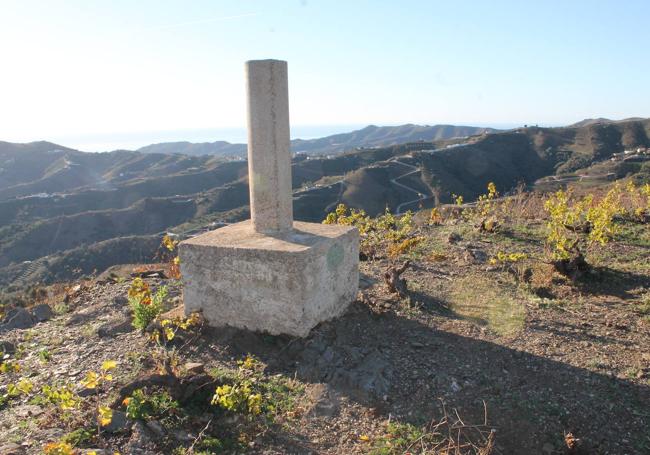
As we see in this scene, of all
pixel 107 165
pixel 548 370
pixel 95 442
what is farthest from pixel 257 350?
pixel 107 165

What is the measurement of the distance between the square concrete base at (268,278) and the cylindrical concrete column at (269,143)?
0.85ft

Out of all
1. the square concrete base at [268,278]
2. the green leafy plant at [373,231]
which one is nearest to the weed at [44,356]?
the square concrete base at [268,278]

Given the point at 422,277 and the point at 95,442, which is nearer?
the point at 95,442

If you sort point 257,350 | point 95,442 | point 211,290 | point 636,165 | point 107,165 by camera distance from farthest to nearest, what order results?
point 107,165 < point 636,165 < point 211,290 < point 257,350 < point 95,442

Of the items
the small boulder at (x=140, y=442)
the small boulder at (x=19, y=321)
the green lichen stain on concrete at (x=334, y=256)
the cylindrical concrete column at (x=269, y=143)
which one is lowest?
the small boulder at (x=19, y=321)

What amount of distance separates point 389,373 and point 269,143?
8.44ft

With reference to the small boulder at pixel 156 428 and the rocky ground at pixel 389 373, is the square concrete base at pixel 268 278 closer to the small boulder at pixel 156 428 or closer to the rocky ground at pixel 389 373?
the rocky ground at pixel 389 373

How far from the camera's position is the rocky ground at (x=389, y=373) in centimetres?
328

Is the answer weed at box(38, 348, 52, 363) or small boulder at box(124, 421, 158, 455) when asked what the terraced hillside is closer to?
weed at box(38, 348, 52, 363)

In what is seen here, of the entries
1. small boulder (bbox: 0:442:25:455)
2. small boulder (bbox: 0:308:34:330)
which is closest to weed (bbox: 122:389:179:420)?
small boulder (bbox: 0:442:25:455)

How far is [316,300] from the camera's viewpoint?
464 centimetres

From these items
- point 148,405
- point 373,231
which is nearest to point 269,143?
point 148,405

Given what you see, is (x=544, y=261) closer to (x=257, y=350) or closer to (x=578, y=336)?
(x=578, y=336)

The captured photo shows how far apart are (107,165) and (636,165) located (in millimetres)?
99399
